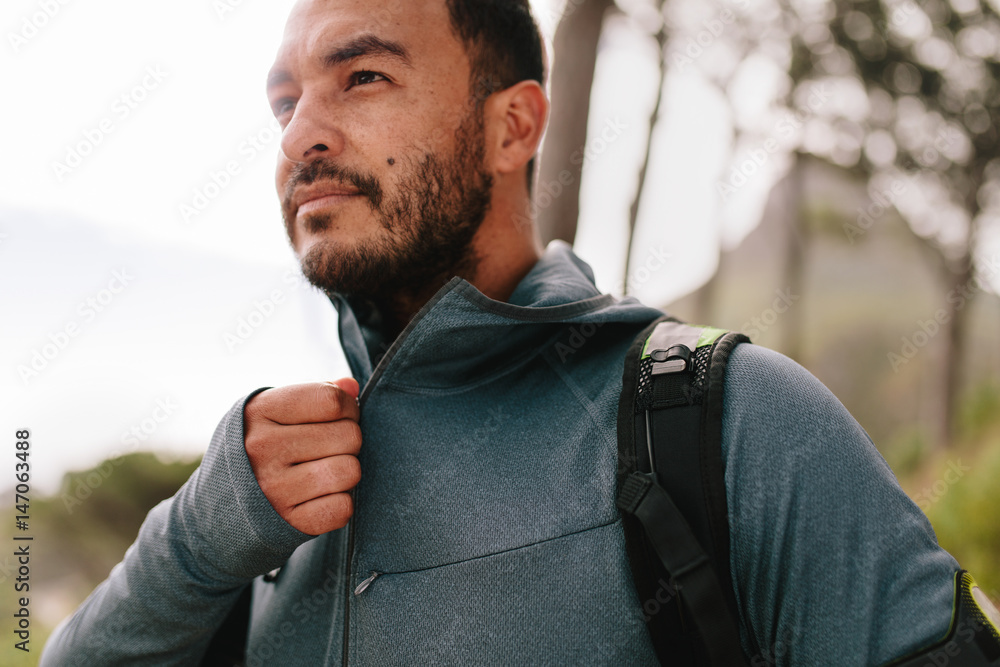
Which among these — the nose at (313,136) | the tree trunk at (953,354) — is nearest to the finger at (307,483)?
Result: the nose at (313,136)

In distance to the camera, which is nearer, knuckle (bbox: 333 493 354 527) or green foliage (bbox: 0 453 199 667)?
knuckle (bbox: 333 493 354 527)

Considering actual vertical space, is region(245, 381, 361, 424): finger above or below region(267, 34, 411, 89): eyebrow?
below

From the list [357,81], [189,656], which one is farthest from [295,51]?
[189,656]

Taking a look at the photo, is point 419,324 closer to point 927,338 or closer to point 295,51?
point 295,51

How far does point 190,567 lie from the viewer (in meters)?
1.32

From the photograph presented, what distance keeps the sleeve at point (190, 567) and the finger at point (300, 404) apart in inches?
1.9

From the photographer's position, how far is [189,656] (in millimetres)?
1488

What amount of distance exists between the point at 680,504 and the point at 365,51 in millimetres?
1367

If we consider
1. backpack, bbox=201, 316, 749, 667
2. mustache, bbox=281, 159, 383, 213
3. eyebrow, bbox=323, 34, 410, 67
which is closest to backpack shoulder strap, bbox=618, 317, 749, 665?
backpack, bbox=201, 316, 749, 667

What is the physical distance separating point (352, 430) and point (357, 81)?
3.15 ft

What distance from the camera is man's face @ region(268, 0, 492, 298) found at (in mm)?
1540

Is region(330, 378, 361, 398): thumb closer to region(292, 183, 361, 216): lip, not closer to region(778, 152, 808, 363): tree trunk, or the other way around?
region(292, 183, 361, 216): lip

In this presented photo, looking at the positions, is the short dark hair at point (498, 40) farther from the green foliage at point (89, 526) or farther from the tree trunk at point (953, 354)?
the tree trunk at point (953, 354)

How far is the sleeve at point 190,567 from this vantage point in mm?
1226
